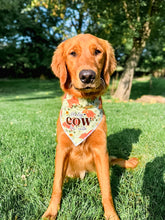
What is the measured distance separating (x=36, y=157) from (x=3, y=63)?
22751 millimetres

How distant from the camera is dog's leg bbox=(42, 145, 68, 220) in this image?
1.70 m

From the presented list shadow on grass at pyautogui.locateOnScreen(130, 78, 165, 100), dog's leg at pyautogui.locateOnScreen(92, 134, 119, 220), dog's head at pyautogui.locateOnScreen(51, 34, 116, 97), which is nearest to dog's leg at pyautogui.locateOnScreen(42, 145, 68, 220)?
dog's leg at pyautogui.locateOnScreen(92, 134, 119, 220)

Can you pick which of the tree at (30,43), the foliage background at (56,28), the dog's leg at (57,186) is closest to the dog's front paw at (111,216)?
the dog's leg at (57,186)

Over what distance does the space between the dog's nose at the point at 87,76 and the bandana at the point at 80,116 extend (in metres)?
0.39

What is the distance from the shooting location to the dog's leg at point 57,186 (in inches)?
66.9

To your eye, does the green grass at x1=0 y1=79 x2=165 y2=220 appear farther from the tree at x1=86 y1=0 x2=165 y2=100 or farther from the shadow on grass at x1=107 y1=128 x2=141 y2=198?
the tree at x1=86 y1=0 x2=165 y2=100

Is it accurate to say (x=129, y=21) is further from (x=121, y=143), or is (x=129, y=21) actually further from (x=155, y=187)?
(x=155, y=187)

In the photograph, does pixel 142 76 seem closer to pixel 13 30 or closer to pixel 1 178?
pixel 13 30

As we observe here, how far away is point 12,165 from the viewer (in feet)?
7.56

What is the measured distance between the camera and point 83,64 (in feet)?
6.43

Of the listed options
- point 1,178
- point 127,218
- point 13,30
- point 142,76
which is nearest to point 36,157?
point 1,178

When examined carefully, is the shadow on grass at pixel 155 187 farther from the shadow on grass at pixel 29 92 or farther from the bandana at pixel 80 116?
the shadow on grass at pixel 29 92

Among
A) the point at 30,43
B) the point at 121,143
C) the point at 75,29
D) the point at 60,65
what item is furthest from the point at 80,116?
the point at 30,43

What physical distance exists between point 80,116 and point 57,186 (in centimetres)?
81
